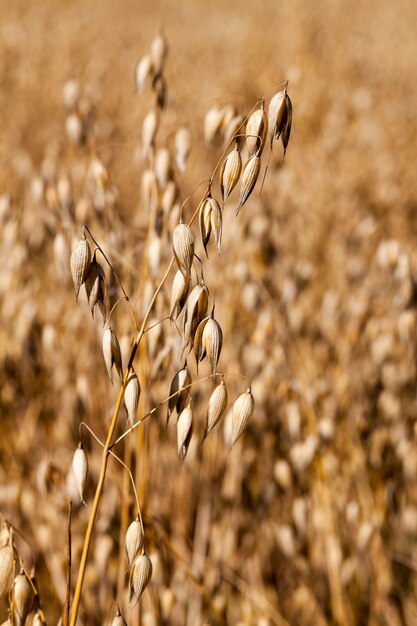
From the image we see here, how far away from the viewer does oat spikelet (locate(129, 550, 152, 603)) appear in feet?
1.99

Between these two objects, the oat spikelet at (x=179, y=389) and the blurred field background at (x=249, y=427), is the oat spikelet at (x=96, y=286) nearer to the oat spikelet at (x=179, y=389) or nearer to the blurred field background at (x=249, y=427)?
the oat spikelet at (x=179, y=389)

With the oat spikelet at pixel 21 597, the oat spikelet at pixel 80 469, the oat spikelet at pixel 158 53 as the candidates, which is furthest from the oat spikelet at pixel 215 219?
the oat spikelet at pixel 158 53

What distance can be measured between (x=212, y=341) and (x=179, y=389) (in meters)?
0.06

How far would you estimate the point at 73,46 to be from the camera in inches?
223

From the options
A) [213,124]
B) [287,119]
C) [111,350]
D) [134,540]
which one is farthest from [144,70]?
[134,540]

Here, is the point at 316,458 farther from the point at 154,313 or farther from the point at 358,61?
the point at 358,61

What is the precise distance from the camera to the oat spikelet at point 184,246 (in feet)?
1.97

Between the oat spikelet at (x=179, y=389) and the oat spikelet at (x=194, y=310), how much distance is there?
3 centimetres

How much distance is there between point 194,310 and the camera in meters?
0.63

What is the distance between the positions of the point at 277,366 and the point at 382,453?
0.90 feet

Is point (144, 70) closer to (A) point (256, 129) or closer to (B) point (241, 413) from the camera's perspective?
(A) point (256, 129)

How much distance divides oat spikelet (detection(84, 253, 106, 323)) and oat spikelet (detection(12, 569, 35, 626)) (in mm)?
252

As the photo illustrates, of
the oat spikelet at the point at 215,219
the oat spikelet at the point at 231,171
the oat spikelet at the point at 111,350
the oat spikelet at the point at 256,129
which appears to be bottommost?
the oat spikelet at the point at 111,350

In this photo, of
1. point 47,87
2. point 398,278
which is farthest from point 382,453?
point 47,87
